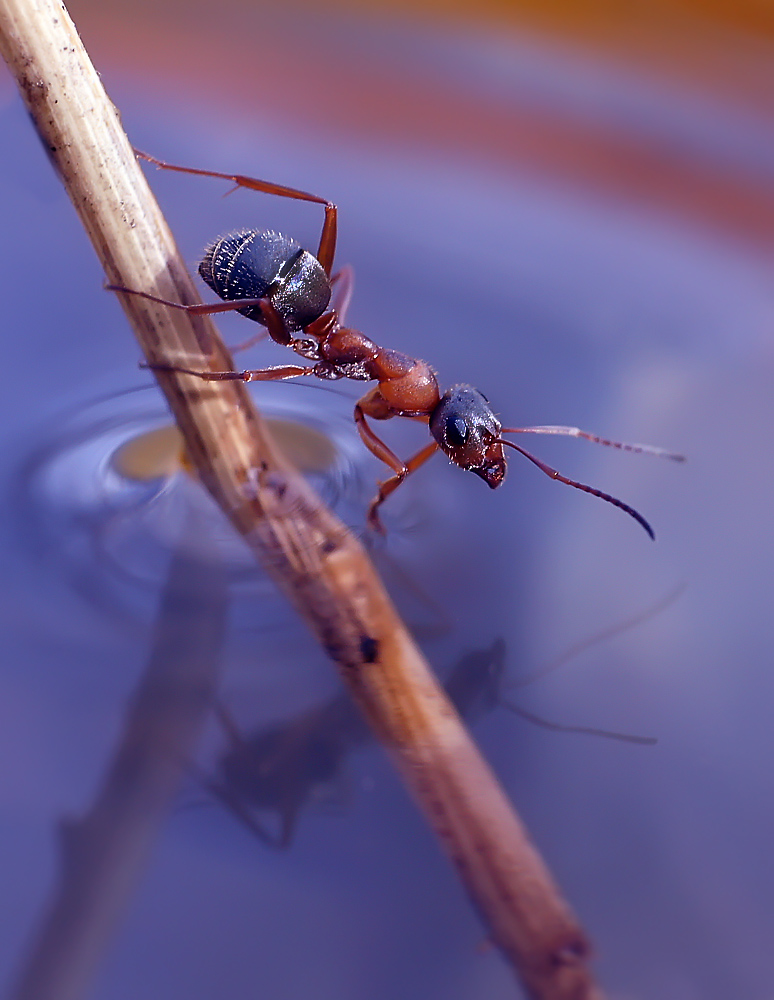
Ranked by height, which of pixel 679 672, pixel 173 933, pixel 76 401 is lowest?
pixel 679 672

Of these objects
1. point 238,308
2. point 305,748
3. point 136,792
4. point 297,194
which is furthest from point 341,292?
point 136,792

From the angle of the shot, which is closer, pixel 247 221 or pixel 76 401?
pixel 76 401

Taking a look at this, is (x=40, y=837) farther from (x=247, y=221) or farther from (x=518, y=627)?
(x=247, y=221)

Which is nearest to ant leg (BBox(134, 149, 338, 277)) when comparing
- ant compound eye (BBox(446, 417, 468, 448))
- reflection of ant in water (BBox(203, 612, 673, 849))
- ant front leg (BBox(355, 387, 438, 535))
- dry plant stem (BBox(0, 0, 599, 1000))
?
ant front leg (BBox(355, 387, 438, 535))

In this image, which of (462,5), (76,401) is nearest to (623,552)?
(76,401)

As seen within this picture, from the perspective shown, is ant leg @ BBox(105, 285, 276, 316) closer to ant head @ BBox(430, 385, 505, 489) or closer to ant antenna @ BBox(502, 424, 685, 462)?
ant head @ BBox(430, 385, 505, 489)

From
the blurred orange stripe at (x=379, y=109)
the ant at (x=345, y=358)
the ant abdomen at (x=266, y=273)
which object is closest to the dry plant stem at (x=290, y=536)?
the ant at (x=345, y=358)

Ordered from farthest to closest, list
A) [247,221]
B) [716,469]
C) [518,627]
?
[247,221] → [716,469] → [518,627]
